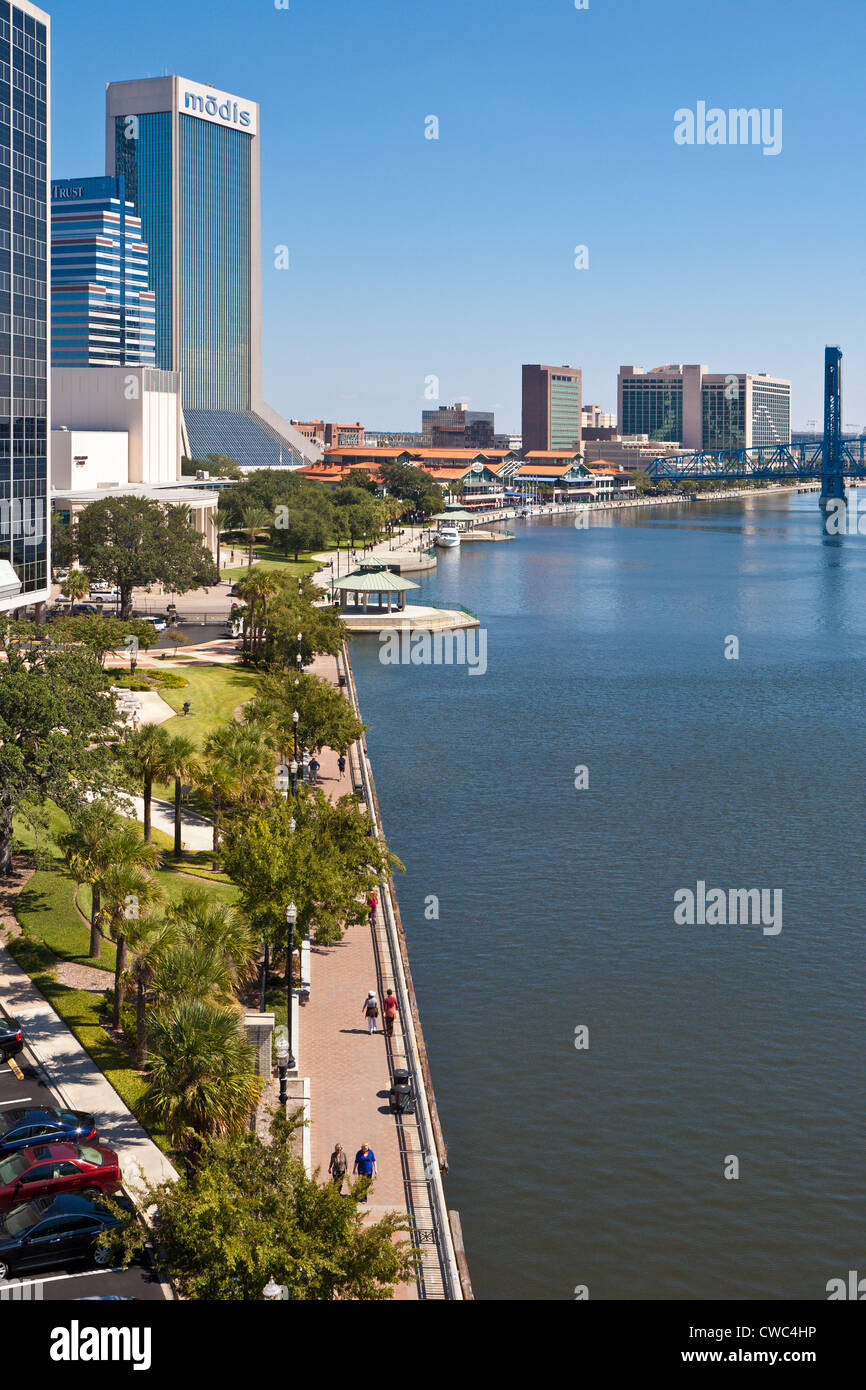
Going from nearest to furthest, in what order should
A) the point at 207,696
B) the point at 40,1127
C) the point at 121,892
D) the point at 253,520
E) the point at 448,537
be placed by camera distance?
the point at 40,1127 < the point at 121,892 < the point at 207,696 < the point at 253,520 < the point at 448,537

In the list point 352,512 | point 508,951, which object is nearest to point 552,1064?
point 508,951

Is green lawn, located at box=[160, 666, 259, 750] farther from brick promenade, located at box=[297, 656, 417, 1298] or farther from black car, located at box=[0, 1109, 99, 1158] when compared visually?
black car, located at box=[0, 1109, 99, 1158]

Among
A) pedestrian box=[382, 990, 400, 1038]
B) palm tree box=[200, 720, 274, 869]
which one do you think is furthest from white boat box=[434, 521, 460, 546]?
pedestrian box=[382, 990, 400, 1038]

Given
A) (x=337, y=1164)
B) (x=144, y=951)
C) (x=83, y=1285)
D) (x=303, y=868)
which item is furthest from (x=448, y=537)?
(x=83, y=1285)

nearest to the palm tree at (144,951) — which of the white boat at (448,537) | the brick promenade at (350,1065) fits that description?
the brick promenade at (350,1065)

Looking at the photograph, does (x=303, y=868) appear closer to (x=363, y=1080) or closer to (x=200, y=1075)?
(x=363, y=1080)
